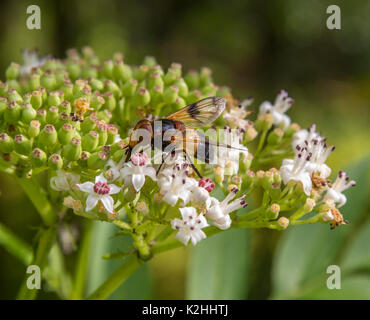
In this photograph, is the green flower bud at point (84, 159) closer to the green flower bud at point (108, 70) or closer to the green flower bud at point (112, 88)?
the green flower bud at point (112, 88)

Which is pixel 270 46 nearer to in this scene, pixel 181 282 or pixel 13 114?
pixel 181 282

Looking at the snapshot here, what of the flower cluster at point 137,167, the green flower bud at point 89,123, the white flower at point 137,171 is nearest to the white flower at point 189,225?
the flower cluster at point 137,167

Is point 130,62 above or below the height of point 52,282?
above

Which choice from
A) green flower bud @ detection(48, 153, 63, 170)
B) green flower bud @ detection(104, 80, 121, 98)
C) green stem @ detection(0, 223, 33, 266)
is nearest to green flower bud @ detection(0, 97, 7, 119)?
green flower bud @ detection(48, 153, 63, 170)

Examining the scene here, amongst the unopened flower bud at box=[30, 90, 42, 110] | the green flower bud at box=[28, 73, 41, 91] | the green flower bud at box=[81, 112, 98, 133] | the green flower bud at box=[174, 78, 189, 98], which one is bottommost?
the green flower bud at box=[81, 112, 98, 133]

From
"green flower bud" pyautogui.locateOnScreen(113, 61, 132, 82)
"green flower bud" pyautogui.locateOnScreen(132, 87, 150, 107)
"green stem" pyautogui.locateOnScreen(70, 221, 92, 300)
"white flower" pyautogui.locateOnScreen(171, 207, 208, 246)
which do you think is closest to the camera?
"white flower" pyautogui.locateOnScreen(171, 207, 208, 246)

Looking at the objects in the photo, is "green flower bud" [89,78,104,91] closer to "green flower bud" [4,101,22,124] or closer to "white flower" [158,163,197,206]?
"green flower bud" [4,101,22,124]
